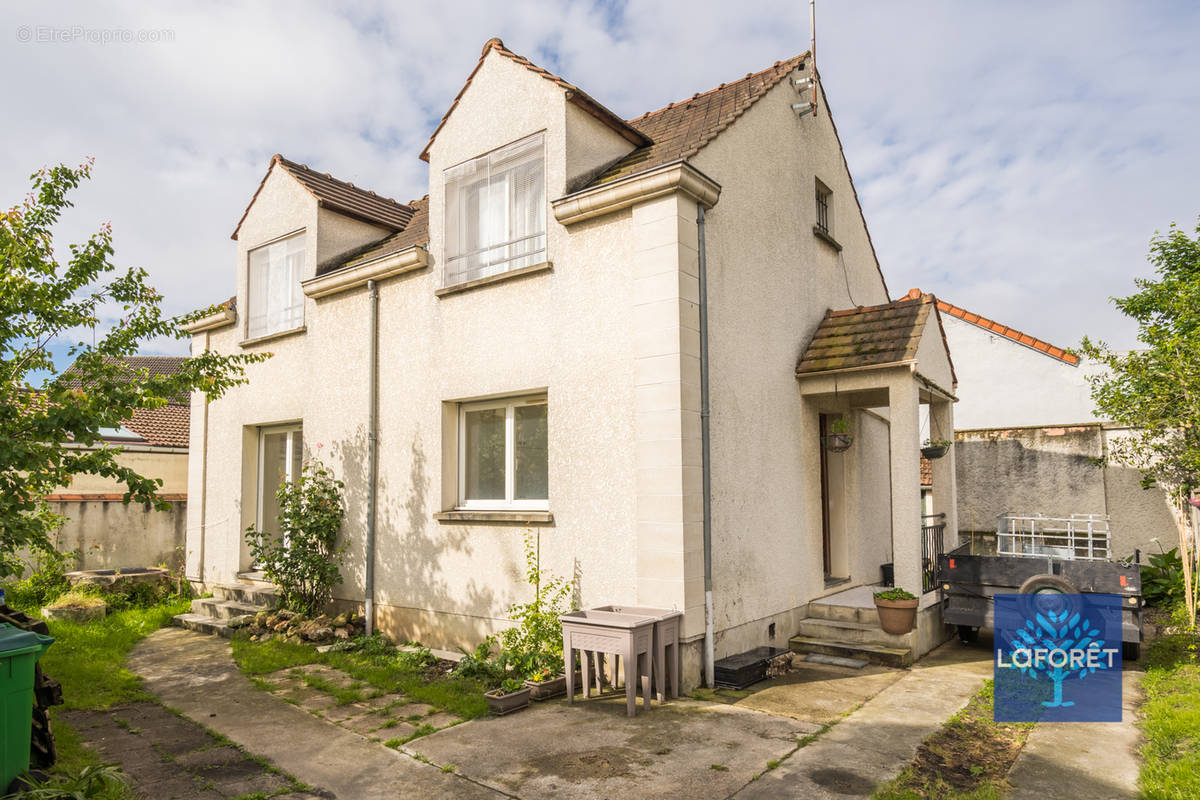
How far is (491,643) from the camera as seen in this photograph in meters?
8.14

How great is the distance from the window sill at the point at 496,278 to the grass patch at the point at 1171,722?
21.8ft

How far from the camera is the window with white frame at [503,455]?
8336mm

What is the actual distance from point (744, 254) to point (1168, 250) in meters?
13.8

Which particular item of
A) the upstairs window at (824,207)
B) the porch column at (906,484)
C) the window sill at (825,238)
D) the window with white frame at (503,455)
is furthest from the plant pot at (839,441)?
the window with white frame at (503,455)

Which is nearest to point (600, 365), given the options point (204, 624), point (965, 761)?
point (965, 761)

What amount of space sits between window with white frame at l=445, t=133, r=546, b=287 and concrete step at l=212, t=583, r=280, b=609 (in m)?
5.49

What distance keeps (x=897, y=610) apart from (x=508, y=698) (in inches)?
176

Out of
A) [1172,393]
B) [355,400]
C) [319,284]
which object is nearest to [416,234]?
[319,284]

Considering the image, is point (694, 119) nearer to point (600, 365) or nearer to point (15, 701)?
point (600, 365)

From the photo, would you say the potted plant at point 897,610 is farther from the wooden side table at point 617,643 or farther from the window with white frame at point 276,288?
the window with white frame at point 276,288

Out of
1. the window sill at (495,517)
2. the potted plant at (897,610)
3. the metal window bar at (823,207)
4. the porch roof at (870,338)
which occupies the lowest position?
the potted plant at (897,610)

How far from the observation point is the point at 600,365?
7547 mm

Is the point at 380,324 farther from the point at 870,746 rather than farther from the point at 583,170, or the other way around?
the point at 870,746

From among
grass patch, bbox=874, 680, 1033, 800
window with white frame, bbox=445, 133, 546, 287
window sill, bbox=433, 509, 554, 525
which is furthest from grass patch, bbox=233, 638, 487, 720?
window with white frame, bbox=445, 133, 546, 287
